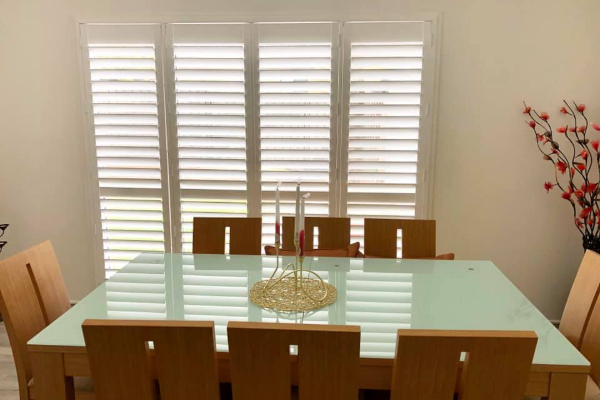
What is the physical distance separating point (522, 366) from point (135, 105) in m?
2.79

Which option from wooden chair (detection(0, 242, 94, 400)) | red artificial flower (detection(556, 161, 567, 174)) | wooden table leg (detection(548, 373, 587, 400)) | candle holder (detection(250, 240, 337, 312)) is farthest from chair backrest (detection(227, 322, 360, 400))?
red artificial flower (detection(556, 161, 567, 174))

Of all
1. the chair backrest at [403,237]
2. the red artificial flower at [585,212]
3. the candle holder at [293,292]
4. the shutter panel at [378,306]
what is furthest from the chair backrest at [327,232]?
the red artificial flower at [585,212]

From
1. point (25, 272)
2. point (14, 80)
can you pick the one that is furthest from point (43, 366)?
point (14, 80)

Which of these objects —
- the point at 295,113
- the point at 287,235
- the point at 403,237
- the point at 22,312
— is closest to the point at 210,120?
the point at 295,113

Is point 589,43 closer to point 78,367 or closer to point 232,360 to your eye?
point 232,360

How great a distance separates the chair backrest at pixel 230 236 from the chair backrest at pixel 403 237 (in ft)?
1.98

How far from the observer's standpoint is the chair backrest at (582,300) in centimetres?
184

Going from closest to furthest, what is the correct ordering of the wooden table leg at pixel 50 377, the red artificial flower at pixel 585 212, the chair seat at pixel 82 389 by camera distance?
the wooden table leg at pixel 50 377
the chair seat at pixel 82 389
the red artificial flower at pixel 585 212

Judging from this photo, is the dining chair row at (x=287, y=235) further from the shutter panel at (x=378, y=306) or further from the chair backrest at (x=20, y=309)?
the chair backrest at (x=20, y=309)

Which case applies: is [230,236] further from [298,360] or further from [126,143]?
[298,360]

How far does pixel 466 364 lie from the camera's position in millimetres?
1243

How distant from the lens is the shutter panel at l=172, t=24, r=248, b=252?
10.3ft

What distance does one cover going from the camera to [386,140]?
3.13m

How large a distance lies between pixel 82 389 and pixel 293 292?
0.84m
